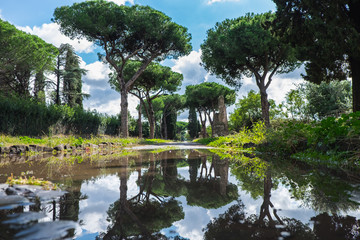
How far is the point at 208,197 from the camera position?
4.67 feet

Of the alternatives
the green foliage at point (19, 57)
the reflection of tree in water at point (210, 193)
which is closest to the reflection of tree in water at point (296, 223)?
the reflection of tree in water at point (210, 193)

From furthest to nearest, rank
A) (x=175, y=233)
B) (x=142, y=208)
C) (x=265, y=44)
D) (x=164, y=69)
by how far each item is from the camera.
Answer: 1. (x=164, y=69)
2. (x=265, y=44)
3. (x=142, y=208)
4. (x=175, y=233)

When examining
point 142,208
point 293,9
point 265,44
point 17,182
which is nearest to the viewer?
point 142,208

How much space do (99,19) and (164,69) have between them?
29.6 ft

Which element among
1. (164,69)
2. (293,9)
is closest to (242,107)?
(164,69)

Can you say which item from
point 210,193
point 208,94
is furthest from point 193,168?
point 208,94

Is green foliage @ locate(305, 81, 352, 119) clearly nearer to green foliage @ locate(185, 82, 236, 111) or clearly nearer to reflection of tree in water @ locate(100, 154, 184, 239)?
green foliage @ locate(185, 82, 236, 111)

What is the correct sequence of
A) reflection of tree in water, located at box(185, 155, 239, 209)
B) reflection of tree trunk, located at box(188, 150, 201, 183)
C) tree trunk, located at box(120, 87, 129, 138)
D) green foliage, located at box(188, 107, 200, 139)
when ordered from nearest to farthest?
reflection of tree in water, located at box(185, 155, 239, 209) → reflection of tree trunk, located at box(188, 150, 201, 183) → tree trunk, located at box(120, 87, 129, 138) → green foliage, located at box(188, 107, 200, 139)

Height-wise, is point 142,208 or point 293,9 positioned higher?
point 293,9

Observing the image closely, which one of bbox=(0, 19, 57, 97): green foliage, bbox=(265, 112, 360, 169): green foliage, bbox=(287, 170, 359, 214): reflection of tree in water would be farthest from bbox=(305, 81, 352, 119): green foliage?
bbox=(0, 19, 57, 97): green foliage

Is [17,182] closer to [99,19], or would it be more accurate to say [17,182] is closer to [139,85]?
[99,19]

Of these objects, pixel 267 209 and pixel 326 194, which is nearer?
pixel 267 209

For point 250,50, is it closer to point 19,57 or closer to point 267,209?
point 267,209

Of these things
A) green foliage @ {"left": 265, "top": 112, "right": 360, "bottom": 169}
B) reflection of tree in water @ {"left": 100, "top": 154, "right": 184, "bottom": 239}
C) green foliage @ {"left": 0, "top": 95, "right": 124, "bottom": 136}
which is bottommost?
reflection of tree in water @ {"left": 100, "top": 154, "right": 184, "bottom": 239}
